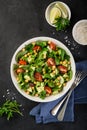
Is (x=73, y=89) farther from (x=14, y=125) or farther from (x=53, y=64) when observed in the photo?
(x=14, y=125)

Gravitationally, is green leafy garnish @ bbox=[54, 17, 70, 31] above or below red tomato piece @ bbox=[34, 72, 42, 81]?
above

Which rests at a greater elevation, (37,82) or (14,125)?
(37,82)

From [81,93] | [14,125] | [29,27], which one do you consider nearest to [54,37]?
A: [29,27]

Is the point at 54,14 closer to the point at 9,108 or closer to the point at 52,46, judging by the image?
the point at 52,46

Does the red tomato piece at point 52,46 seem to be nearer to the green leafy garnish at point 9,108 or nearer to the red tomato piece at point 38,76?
the red tomato piece at point 38,76

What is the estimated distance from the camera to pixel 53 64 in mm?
2525

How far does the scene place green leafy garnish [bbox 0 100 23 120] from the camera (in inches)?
102

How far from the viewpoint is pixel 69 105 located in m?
2.58

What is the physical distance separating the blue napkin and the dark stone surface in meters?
0.04

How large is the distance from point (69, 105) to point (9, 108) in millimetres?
288

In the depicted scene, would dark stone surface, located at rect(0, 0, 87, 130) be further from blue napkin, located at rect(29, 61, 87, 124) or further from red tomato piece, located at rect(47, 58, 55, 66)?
red tomato piece, located at rect(47, 58, 55, 66)

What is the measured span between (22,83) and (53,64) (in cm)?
17

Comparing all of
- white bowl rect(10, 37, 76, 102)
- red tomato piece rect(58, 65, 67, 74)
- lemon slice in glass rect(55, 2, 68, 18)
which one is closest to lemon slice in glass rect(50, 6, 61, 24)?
lemon slice in glass rect(55, 2, 68, 18)

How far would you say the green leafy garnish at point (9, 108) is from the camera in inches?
102
